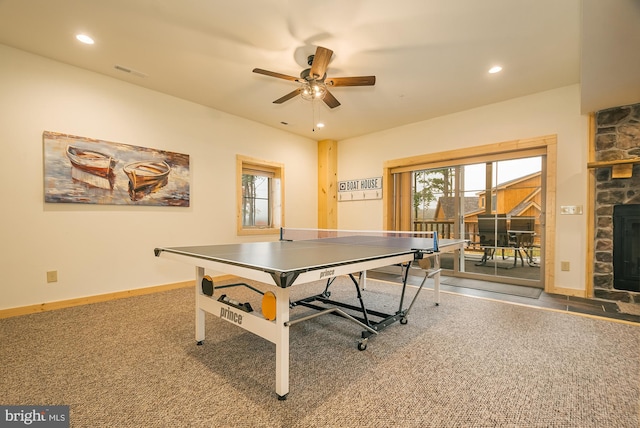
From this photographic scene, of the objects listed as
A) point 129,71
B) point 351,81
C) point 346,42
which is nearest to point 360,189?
point 351,81

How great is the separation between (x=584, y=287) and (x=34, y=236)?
619 cm

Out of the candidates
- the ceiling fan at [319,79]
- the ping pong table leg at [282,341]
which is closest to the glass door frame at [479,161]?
the ceiling fan at [319,79]

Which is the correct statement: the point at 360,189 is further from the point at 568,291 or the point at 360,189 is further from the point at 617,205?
the point at 617,205

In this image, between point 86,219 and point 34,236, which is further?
point 86,219

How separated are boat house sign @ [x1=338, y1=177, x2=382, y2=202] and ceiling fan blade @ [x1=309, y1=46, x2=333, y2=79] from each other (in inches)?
119

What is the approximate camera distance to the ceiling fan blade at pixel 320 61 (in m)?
2.25

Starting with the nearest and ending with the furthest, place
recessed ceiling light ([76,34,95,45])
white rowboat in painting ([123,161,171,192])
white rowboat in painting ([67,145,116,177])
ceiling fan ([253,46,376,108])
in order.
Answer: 1. ceiling fan ([253,46,376,108])
2. recessed ceiling light ([76,34,95,45])
3. white rowboat in painting ([67,145,116,177])
4. white rowboat in painting ([123,161,171,192])

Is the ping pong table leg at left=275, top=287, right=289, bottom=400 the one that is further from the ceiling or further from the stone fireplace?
the stone fireplace

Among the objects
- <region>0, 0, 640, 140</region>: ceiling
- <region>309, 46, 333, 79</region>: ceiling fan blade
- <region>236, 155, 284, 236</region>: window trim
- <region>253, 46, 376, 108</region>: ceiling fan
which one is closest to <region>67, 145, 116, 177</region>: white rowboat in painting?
<region>0, 0, 640, 140</region>: ceiling

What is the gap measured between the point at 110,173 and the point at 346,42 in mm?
3067

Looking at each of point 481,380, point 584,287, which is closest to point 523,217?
point 584,287

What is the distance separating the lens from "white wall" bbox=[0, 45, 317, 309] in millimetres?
2756

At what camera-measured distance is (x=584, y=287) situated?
10.9ft

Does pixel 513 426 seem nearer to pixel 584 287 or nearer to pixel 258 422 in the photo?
pixel 258 422
